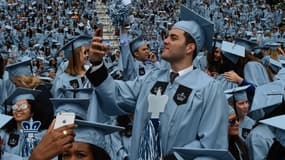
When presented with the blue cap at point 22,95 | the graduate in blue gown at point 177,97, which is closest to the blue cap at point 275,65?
the blue cap at point 22,95

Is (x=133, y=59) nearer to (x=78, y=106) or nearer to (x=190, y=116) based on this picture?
(x=78, y=106)

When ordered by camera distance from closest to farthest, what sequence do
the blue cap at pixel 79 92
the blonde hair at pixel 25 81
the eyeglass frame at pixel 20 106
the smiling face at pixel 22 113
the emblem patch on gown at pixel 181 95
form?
the emblem patch on gown at pixel 181 95
the smiling face at pixel 22 113
the eyeglass frame at pixel 20 106
the blue cap at pixel 79 92
the blonde hair at pixel 25 81

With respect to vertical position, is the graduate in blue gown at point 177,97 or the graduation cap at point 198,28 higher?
the graduation cap at point 198,28

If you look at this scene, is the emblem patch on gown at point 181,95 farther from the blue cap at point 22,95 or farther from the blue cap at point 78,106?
the blue cap at point 22,95

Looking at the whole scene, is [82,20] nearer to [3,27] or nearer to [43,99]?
[3,27]

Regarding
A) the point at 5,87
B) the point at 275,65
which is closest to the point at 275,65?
the point at 275,65

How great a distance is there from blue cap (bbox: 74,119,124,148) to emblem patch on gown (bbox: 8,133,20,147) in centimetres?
219

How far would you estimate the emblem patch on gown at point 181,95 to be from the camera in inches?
177

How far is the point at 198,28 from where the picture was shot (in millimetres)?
4879

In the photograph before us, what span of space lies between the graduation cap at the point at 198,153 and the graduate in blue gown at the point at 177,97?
0.79 ft

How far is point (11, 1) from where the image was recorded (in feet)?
100

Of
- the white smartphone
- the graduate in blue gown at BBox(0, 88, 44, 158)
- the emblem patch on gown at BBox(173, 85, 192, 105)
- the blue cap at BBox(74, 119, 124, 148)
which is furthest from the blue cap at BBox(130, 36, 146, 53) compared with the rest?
the white smartphone

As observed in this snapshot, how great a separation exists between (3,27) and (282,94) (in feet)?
69.3

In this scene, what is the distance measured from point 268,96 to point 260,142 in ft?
3.66
